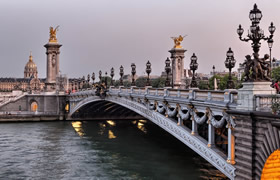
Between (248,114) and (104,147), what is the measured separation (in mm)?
23776

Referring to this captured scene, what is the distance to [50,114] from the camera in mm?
65500

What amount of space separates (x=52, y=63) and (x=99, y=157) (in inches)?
2013

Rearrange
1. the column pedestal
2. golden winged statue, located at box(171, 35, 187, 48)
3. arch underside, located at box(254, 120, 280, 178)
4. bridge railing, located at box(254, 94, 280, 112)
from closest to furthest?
arch underside, located at box(254, 120, 280, 178) → bridge railing, located at box(254, 94, 280, 112) → the column pedestal → golden winged statue, located at box(171, 35, 187, 48)

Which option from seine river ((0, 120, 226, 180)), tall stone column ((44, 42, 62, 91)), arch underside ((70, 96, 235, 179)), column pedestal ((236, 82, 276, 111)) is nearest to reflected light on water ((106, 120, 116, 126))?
seine river ((0, 120, 226, 180))

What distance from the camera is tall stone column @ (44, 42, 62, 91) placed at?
76.8 m

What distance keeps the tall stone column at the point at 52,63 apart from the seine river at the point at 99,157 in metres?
30.9

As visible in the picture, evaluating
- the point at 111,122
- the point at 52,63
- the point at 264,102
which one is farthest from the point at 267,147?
the point at 52,63

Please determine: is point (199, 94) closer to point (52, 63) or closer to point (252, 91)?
point (252, 91)

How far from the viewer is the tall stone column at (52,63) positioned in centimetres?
7681

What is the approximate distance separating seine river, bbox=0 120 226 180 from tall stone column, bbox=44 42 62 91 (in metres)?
30.9

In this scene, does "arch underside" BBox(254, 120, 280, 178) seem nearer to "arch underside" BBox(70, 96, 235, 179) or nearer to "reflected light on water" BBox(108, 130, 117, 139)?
"arch underside" BBox(70, 96, 235, 179)

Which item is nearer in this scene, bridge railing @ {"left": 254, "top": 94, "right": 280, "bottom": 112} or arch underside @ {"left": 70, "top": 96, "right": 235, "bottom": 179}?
bridge railing @ {"left": 254, "top": 94, "right": 280, "bottom": 112}

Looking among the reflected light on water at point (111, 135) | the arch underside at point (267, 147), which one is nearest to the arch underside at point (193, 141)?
the arch underside at point (267, 147)

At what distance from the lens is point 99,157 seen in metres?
30.5
